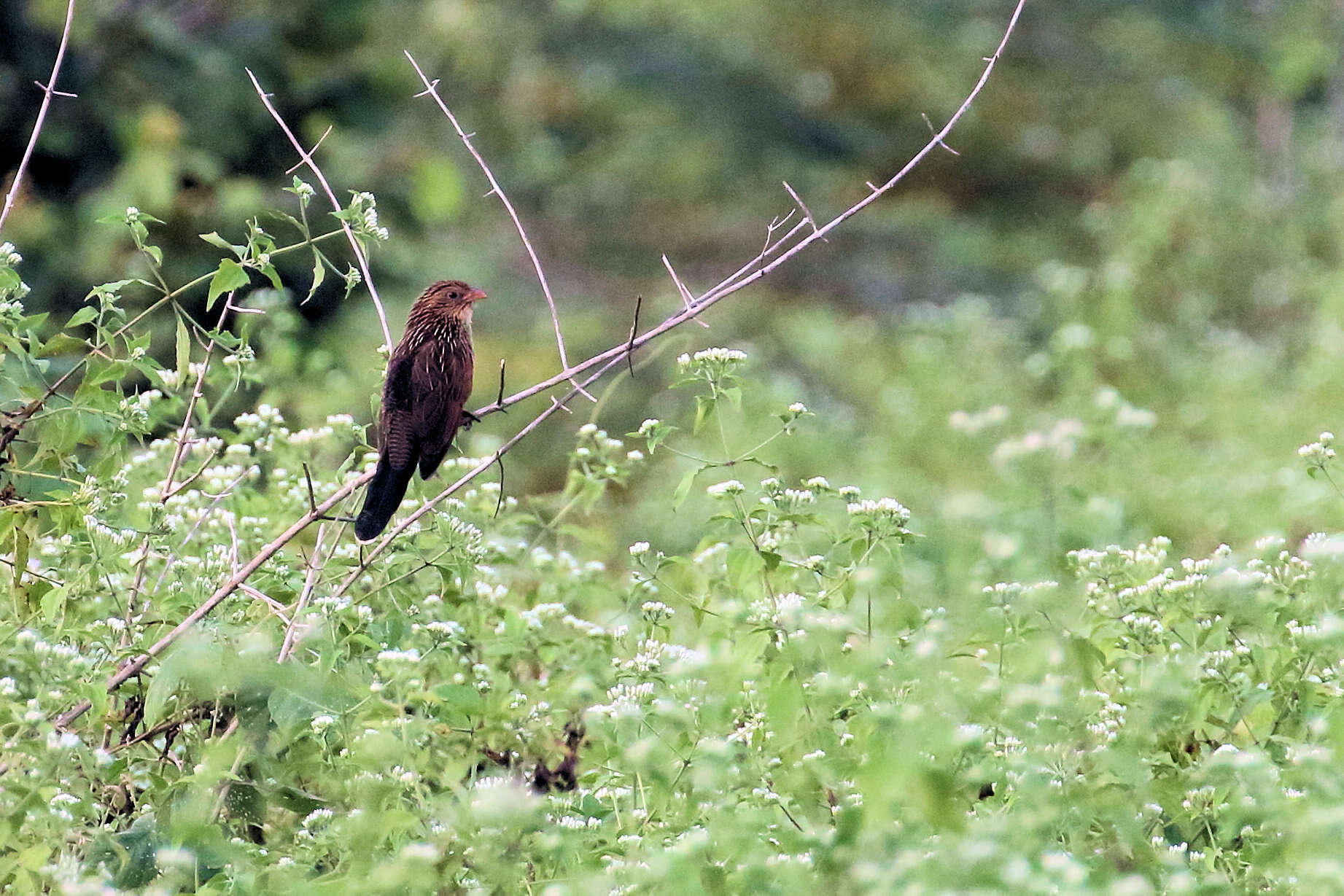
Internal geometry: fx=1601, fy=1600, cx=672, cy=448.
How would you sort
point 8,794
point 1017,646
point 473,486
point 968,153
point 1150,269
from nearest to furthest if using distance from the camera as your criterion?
point 8,794 → point 1017,646 → point 473,486 → point 1150,269 → point 968,153

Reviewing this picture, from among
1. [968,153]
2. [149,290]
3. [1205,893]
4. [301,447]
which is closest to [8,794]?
[301,447]

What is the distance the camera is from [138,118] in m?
7.42

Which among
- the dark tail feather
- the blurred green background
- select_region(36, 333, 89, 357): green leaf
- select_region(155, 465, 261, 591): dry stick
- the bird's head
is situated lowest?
the blurred green background

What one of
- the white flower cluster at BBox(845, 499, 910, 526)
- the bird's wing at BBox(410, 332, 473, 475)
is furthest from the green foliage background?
the bird's wing at BBox(410, 332, 473, 475)

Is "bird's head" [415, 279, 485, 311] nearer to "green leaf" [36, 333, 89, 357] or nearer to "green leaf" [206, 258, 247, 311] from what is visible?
"green leaf" [36, 333, 89, 357]

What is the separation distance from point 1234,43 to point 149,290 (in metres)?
10.1

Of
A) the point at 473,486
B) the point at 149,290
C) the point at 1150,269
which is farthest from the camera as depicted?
the point at 1150,269

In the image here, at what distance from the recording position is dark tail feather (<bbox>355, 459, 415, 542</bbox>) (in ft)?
10.2

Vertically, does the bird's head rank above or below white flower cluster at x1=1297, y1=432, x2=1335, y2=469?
below

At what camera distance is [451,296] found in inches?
163

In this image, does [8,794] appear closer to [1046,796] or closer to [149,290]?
[1046,796]

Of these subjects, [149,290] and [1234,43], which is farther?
[1234,43]

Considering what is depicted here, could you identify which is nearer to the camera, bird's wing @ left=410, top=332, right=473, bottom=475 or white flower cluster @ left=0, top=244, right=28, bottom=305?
white flower cluster @ left=0, top=244, right=28, bottom=305

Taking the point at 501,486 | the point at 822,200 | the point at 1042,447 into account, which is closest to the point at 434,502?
the point at 501,486
